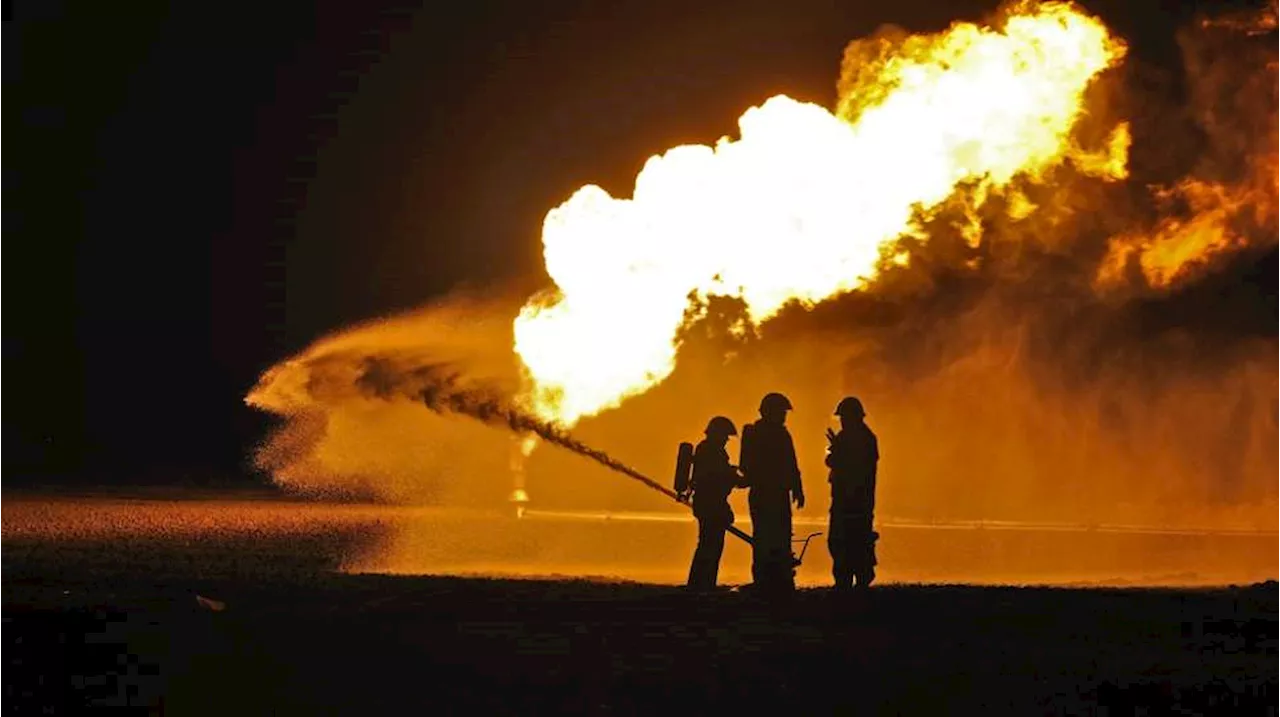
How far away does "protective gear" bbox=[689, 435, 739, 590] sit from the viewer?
70.0 ft

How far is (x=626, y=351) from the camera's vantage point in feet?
99.8

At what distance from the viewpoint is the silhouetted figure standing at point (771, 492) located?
20.8 metres

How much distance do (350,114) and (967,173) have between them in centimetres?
5922

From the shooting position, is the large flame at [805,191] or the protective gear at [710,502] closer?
the protective gear at [710,502]

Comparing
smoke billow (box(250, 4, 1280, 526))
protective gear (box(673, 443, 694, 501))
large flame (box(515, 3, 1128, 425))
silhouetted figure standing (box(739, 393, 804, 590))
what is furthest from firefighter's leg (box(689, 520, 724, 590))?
smoke billow (box(250, 4, 1280, 526))

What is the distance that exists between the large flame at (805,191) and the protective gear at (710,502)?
8.55 meters

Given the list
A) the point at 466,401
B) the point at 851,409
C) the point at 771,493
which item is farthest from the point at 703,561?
the point at 466,401

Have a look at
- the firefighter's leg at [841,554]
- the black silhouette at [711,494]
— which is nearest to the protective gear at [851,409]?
the firefighter's leg at [841,554]

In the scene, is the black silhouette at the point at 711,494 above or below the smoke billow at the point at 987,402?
below

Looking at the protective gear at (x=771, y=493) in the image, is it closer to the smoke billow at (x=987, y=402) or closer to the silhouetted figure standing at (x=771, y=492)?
the silhouetted figure standing at (x=771, y=492)

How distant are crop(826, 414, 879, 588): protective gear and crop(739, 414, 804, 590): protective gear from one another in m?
0.46

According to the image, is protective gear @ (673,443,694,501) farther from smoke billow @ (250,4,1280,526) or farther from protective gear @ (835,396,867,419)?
smoke billow @ (250,4,1280,526)

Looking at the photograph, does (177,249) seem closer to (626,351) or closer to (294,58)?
(294,58)

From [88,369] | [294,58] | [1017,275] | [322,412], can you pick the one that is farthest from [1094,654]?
[294,58]
